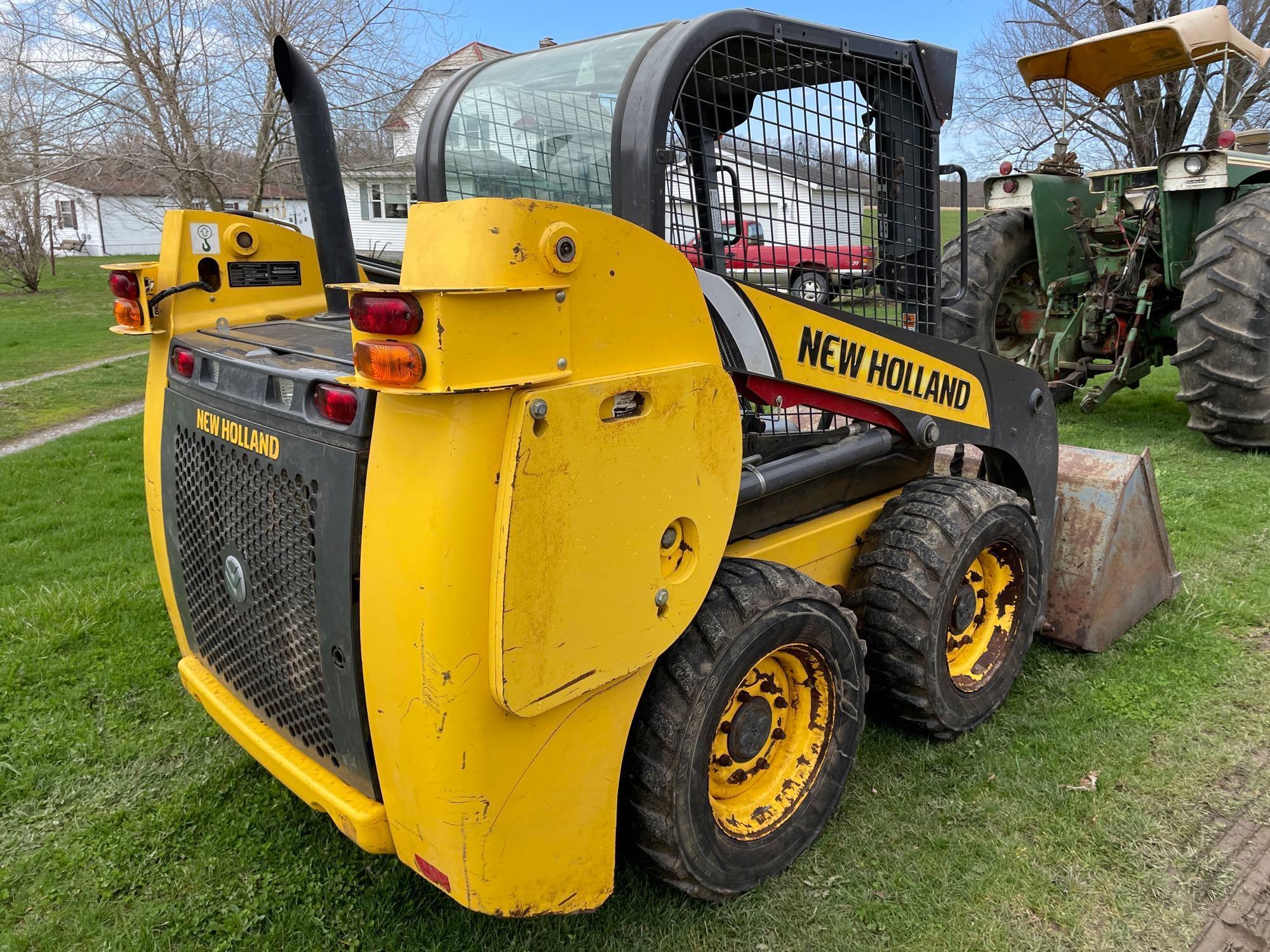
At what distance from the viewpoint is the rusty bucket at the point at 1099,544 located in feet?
12.0

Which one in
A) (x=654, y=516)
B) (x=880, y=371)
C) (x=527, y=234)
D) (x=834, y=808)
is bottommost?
(x=834, y=808)

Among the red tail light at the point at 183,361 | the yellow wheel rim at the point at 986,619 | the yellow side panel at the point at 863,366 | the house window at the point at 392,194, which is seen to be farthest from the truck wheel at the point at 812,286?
the house window at the point at 392,194

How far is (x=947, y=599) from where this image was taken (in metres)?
3.00

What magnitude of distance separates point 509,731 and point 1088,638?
2707mm

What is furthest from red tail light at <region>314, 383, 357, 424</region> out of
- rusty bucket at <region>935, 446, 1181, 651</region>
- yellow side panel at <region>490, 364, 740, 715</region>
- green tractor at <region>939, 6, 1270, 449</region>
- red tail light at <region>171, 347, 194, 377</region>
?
green tractor at <region>939, 6, 1270, 449</region>

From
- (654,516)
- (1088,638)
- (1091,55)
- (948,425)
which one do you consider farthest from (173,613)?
(1091,55)

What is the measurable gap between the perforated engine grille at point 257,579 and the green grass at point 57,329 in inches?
265

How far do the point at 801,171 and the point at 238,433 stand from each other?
64.4 inches

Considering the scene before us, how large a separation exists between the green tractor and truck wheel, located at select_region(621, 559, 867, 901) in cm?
416

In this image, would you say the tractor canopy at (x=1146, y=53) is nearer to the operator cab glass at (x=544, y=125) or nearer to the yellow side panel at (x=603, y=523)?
the operator cab glass at (x=544, y=125)

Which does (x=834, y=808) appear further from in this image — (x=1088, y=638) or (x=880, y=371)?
(x=1088, y=638)

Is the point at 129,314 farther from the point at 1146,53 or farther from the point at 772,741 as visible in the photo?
the point at 1146,53

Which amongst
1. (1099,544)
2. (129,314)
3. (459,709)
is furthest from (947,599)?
(129,314)

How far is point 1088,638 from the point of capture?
3701 millimetres
